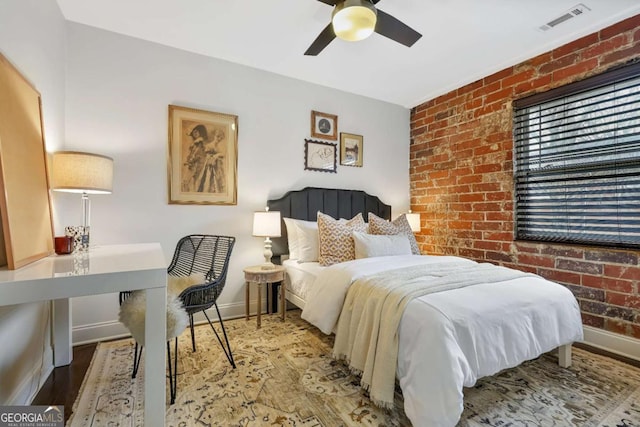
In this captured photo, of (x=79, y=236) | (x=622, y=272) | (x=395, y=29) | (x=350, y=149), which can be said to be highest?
(x=395, y=29)

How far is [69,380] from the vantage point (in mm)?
1854

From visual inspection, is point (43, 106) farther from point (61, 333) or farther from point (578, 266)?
point (578, 266)

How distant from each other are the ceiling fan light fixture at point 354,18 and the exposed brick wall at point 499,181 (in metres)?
2.01

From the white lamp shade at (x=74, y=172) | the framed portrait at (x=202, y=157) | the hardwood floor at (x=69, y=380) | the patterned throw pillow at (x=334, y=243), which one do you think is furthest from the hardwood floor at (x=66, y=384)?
the patterned throw pillow at (x=334, y=243)

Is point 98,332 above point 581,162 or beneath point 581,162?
beneath

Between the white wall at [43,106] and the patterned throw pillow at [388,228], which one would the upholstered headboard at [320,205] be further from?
the white wall at [43,106]

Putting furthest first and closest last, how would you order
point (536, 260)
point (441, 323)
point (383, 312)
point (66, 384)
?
point (536, 260)
point (66, 384)
point (383, 312)
point (441, 323)

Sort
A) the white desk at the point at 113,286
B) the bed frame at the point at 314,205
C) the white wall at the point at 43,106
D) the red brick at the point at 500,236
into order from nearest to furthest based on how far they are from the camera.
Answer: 1. the white desk at the point at 113,286
2. the white wall at the point at 43,106
3. the red brick at the point at 500,236
4. the bed frame at the point at 314,205

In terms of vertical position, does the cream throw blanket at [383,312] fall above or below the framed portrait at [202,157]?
below

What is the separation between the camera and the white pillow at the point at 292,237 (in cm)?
296

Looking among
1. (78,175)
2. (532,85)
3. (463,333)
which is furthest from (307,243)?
(532,85)

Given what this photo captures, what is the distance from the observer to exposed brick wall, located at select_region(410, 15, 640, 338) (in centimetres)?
229

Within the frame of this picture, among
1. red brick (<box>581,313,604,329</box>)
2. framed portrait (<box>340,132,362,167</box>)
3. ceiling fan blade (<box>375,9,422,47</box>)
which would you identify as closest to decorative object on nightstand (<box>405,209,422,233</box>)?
framed portrait (<box>340,132,362,167</box>)

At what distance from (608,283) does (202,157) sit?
362cm
